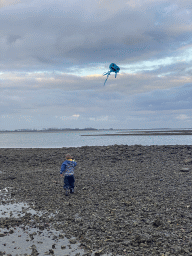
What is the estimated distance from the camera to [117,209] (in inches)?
407

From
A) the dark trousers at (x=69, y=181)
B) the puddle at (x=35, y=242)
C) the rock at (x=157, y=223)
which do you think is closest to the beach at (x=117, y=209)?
the rock at (x=157, y=223)

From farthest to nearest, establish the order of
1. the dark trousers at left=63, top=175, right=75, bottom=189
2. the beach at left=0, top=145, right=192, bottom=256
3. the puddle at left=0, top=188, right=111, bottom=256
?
the dark trousers at left=63, top=175, right=75, bottom=189
the beach at left=0, top=145, right=192, bottom=256
the puddle at left=0, top=188, right=111, bottom=256

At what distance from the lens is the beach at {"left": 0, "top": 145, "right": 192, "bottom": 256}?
24.0 feet

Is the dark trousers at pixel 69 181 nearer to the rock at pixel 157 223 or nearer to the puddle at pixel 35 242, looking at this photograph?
the puddle at pixel 35 242

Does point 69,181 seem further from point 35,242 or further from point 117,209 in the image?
point 35,242

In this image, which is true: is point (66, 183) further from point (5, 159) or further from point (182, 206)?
point (5, 159)

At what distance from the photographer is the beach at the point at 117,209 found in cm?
730

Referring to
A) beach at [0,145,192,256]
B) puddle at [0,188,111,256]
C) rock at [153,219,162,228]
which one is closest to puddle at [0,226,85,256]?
puddle at [0,188,111,256]

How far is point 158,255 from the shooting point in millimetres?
6539

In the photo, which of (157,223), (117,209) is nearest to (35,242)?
(117,209)

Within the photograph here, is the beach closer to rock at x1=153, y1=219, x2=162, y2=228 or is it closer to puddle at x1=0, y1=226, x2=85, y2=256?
rock at x1=153, y1=219, x2=162, y2=228

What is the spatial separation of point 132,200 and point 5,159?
21293mm

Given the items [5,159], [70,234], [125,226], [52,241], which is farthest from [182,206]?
[5,159]

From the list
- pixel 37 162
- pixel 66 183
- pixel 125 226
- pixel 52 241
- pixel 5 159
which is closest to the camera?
pixel 52 241
